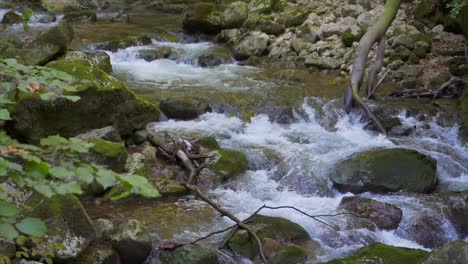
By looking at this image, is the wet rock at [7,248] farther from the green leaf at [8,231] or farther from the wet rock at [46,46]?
the wet rock at [46,46]

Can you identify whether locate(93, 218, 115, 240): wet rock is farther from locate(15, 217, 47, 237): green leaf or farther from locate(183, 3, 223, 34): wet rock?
locate(183, 3, 223, 34): wet rock

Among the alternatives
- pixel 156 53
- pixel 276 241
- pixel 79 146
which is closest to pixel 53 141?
pixel 79 146

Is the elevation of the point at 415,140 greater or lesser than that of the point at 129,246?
lesser

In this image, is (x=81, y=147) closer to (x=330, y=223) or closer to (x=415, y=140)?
(x=330, y=223)

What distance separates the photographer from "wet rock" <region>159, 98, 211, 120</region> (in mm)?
9242

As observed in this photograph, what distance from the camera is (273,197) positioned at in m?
6.91

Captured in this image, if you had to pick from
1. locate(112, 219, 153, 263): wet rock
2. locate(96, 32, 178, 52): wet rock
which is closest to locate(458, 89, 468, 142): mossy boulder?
locate(112, 219, 153, 263): wet rock

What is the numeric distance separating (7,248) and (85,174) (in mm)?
2777

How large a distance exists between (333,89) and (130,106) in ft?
16.5

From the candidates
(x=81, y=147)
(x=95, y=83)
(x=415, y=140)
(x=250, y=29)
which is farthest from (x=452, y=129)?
(x=81, y=147)

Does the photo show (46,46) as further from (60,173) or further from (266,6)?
(266,6)

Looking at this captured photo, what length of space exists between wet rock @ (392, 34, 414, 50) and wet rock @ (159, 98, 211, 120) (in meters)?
5.82

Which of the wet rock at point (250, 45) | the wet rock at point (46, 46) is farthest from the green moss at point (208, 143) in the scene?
the wet rock at point (250, 45)

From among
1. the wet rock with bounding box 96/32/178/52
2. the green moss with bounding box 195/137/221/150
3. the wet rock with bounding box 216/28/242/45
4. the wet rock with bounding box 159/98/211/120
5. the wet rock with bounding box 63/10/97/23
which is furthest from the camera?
the wet rock with bounding box 63/10/97/23
